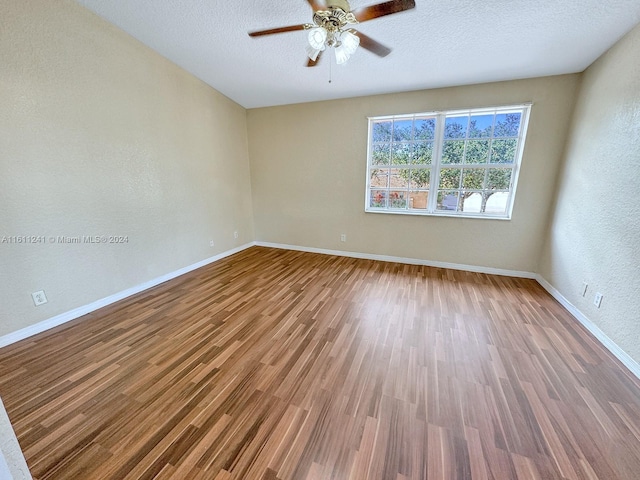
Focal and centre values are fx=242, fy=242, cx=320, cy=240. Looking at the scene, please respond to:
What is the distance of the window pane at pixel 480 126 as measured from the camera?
10.5 feet

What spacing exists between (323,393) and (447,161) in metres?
3.36

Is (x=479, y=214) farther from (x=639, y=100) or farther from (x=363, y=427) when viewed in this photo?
(x=363, y=427)

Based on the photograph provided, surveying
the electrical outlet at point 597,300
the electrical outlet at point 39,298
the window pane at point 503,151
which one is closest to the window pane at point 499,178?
the window pane at point 503,151

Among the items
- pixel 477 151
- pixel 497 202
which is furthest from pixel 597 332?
pixel 477 151

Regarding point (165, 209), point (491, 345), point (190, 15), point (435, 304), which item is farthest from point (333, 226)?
point (190, 15)

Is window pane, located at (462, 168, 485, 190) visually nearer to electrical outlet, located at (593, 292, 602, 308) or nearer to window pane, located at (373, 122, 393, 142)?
window pane, located at (373, 122, 393, 142)

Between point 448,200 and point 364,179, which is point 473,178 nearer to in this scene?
point 448,200

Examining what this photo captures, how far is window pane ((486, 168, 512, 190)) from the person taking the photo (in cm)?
324

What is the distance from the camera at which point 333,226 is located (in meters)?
4.27

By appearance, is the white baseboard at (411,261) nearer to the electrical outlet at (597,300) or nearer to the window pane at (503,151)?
the electrical outlet at (597,300)

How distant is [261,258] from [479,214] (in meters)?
3.41

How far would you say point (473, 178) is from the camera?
3.39m

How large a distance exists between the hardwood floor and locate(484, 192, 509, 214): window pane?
1295mm

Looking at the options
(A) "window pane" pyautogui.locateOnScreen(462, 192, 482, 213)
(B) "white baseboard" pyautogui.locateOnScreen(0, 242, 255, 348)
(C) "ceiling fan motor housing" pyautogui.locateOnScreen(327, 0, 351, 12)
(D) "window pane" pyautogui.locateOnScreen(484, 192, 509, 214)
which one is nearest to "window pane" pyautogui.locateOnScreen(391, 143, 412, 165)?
(A) "window pane" pyautogui.locateOnScreen(462, 192, 482, 213)
